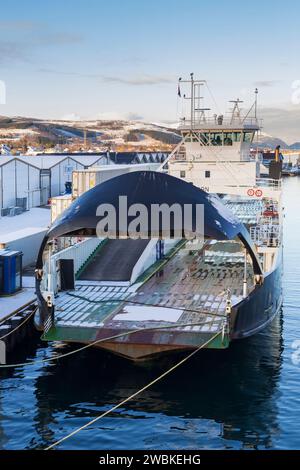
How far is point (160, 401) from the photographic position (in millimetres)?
16734

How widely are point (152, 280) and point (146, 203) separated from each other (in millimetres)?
6115

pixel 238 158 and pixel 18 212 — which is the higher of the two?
pixel 238 158

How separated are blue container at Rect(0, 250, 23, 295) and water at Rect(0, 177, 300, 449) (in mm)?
3388

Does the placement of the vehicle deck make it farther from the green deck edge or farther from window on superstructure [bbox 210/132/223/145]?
window on superstructure [bbox 210/132/223/145]

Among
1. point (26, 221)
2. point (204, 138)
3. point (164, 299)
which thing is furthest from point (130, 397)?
point (26, 221)

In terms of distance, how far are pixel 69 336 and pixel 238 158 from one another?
885 inches

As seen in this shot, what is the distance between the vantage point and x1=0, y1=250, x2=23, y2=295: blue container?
23766 mm

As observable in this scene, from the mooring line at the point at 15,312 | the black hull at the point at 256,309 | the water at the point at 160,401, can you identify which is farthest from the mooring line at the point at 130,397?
the mooring line at the point at 15,312

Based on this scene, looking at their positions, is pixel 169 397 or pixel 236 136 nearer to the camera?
pixel 169 397

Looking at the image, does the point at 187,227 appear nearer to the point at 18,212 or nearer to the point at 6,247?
the point at 6,247

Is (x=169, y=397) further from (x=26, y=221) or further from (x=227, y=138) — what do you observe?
(x=26, y=221)
